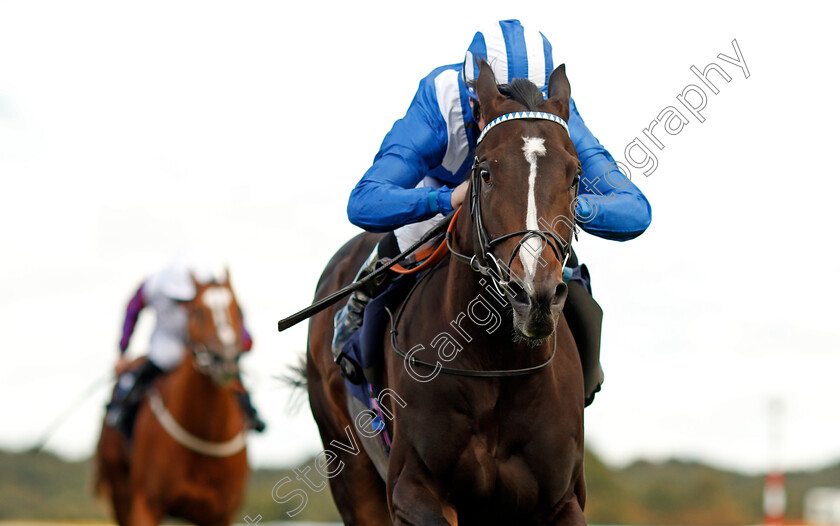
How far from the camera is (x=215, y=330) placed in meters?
8.72

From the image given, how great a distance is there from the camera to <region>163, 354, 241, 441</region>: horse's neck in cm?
866

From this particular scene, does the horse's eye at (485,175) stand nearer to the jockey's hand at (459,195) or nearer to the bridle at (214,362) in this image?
the jockey's hand at (459,195)

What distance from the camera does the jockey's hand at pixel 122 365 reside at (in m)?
9.52

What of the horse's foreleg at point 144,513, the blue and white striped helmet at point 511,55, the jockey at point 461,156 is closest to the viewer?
the jockey at point 461,156

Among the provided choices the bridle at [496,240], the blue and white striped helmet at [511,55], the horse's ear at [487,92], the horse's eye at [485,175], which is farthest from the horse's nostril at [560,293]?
the blue and white striped helmet at [511,55]

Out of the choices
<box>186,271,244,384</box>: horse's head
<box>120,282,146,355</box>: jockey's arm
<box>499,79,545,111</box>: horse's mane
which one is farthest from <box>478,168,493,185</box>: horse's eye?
<box>120,282,146,355</box>: jockey's arm

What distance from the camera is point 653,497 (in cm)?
1691

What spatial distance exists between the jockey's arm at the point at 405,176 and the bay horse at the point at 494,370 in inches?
9.1

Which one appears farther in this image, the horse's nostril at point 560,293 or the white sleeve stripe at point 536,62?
the white sleeve stripe at point 536,62

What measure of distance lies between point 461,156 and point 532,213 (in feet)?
4.19

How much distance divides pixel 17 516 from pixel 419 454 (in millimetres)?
15676

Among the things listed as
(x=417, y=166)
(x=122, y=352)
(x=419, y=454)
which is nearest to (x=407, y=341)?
(x=419, y=454)

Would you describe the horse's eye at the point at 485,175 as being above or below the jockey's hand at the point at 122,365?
above

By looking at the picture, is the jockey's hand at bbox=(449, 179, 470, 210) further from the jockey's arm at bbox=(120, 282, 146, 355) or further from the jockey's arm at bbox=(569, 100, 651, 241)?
the jockey's arm at bbox=(120, 282, 146, 355)
